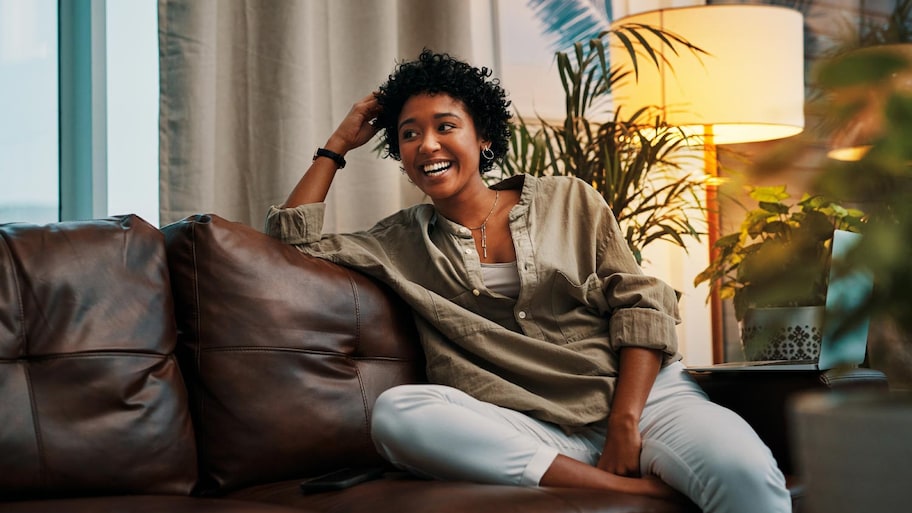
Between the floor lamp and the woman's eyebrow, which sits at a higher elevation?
the floor lamp

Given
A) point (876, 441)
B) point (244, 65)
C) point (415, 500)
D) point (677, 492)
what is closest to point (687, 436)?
point (677, 492)

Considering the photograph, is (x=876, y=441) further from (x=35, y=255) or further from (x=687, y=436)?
(x=35, y=255)

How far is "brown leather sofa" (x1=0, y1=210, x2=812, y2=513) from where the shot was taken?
62.6 inches

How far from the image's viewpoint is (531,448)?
5.59 ft

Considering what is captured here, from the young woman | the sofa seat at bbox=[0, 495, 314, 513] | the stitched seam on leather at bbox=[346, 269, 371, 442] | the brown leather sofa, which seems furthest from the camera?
the stitched seam on leather at bbox=[346, 269, 371, 442]

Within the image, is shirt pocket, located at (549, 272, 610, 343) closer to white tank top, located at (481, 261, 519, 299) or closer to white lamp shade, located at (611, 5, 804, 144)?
white tank top, located at (481, 261, 519, 299)

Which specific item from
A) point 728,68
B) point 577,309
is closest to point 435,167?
point 577,309

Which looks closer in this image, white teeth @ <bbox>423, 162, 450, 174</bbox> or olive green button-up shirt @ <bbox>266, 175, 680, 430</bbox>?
olive green button-up shirt @ <bbox>266, 175, 680, 430</bbox>

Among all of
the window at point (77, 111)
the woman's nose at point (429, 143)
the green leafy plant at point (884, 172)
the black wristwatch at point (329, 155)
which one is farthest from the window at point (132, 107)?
the green leafy plant at point (884, 172)

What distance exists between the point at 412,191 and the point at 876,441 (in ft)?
8.07

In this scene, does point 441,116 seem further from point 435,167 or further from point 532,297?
point 532,297

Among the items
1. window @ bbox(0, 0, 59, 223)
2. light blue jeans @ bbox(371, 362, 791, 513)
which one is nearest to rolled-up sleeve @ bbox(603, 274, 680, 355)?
light blue jeans @ bbox(371, 362, 791, 513)

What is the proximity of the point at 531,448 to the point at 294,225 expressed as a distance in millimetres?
687

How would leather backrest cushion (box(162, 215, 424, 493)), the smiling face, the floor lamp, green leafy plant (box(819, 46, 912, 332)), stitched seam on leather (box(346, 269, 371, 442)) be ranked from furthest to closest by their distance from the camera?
the floor lamp
the smiling face
stitched seam on leather (box(346, 269, 371, 442))
leather backrest cushion (box(162, 215, 424, 493))
green leafy plant (box(819, 46, 912, 332))
